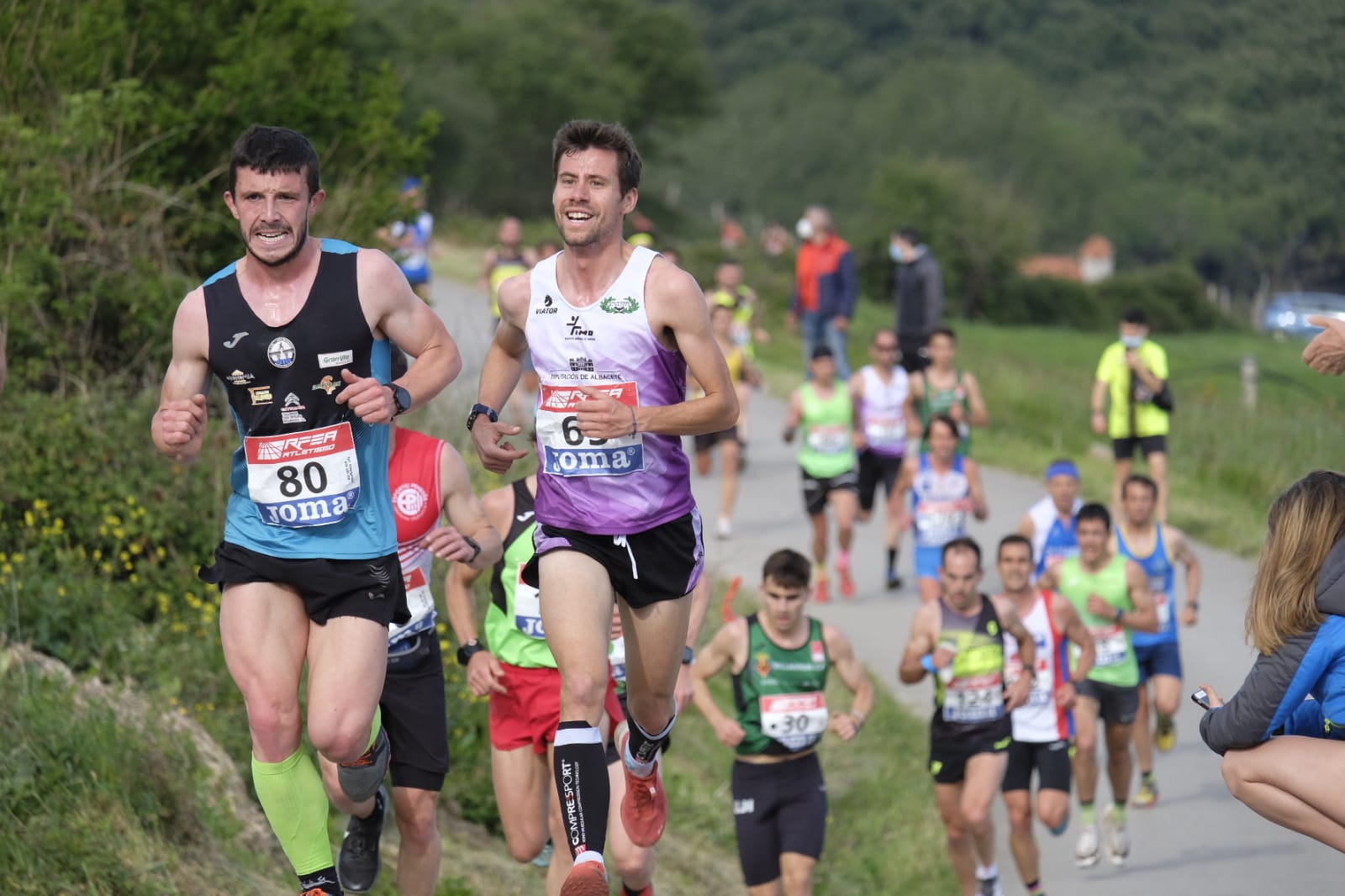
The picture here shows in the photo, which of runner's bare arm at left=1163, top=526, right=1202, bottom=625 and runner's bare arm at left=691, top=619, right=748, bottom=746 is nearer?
runner's bare arm at left=691, top=619, right=748, bottom=746

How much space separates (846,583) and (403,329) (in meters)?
9.87

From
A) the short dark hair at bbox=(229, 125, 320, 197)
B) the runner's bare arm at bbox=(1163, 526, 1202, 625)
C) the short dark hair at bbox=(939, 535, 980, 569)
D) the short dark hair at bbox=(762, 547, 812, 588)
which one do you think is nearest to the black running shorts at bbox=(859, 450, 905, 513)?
the runner's bare arm at bbox=(1163, 526, 1202, 625)

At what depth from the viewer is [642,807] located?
6258mm

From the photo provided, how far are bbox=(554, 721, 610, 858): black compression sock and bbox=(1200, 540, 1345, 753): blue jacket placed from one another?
195 cm

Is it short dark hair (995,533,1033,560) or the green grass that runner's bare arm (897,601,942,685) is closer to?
short dark hair (995,533,1033,560)

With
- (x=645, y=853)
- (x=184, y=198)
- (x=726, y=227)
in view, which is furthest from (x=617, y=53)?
(x=645, y=853)

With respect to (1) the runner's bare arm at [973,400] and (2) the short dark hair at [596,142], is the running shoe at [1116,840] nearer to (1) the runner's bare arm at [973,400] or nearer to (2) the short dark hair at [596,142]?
(1) the runner's bare arm at [973,400]

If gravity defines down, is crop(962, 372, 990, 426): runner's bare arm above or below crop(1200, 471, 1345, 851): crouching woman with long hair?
above

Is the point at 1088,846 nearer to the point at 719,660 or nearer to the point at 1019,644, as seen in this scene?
the point at 1019,644

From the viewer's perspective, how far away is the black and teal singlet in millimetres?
8492

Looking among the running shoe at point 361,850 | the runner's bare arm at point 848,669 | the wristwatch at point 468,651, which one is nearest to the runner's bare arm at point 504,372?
the wristwatch at point 468,651

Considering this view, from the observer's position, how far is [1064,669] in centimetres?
966

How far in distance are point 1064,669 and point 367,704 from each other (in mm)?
5183

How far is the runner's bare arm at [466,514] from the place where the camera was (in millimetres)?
6711
